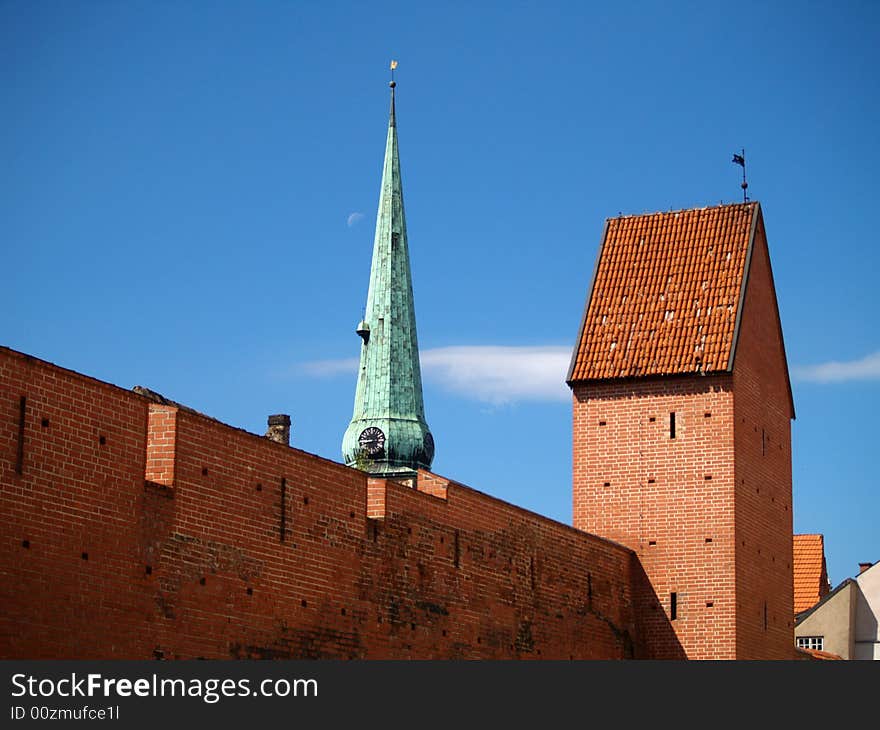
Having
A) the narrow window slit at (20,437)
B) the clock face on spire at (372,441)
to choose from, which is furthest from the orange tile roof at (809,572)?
the narrow window slit at (20,437)

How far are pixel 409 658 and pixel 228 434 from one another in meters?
5.09

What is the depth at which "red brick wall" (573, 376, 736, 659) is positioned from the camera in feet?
106

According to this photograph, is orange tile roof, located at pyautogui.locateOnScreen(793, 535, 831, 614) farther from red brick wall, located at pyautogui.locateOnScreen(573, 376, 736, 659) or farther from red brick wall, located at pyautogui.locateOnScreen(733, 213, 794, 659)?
red brick wall, located at pyautogui.locateOnScreen(573, 376, 736, 659)

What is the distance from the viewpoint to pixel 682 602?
32.5 meters

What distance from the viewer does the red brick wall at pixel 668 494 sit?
3225 centimetres

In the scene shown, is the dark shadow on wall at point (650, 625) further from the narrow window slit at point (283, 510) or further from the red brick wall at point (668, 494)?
the narrow window slit at point (283, 510)

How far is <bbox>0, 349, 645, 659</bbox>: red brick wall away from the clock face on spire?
3228cm

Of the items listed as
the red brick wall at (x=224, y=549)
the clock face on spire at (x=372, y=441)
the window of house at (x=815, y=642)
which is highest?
the clock face on spire at (x=372, y=441)

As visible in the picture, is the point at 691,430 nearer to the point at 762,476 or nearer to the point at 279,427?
the point at 762,476

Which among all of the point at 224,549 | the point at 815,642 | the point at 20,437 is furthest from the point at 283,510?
the point at 815,642

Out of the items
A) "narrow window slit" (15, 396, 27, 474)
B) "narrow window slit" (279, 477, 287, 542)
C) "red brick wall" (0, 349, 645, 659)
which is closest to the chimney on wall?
"red brick wall" (0, 349, 645, 659)

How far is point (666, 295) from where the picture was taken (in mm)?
34625

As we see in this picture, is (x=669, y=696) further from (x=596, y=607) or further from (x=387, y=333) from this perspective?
(x=387, y=333)

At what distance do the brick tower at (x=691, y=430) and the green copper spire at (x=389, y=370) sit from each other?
1047 inches
